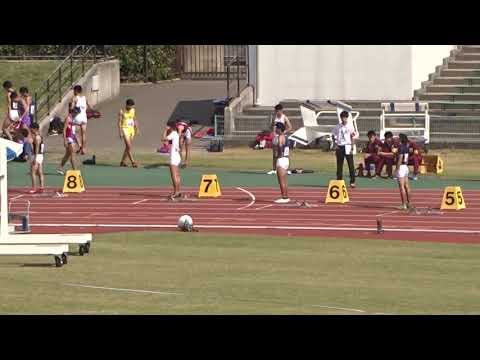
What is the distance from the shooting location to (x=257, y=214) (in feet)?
86.3

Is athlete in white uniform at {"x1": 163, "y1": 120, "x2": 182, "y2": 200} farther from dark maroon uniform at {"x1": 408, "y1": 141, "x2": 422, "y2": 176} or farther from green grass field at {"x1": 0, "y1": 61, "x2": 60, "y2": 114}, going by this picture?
green grass field at {"x1": 0, "y1": 61, "x2": 60, "y2": 114}

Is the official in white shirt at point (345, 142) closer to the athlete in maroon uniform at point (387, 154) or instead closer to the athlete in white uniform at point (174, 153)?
the athlete in maroon uniform at point (387, 154)

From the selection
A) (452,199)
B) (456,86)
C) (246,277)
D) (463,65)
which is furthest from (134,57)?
(246,277)

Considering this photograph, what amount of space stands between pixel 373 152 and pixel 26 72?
51.8ft

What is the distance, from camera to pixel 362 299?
16.5 metres

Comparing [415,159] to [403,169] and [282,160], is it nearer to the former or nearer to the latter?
[282,160]

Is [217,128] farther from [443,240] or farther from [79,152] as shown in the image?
[443,240]

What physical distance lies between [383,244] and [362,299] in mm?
6166

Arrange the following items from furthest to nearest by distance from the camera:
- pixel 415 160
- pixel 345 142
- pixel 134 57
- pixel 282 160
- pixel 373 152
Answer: pixel 134 57 < pixel 415 160 < pixel 373 152 < pixel 345 142 < pixel 282 160

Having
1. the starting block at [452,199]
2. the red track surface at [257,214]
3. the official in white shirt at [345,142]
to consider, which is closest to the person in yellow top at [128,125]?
the red track surface at [257,214]

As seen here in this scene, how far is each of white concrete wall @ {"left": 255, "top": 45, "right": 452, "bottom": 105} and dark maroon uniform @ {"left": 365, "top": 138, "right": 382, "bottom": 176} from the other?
9232 millimetres

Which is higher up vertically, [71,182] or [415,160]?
[415,160]

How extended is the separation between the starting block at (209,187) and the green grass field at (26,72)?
14.7m

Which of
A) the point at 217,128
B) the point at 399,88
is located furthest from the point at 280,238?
the point at 399,88
